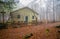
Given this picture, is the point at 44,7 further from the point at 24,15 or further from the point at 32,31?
the point at 32,31

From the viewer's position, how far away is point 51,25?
3.96m

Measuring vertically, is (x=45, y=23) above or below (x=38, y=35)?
above

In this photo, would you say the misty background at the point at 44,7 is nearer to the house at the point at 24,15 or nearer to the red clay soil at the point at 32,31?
the house at the point at 24,15

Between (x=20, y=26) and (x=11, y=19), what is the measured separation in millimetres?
330

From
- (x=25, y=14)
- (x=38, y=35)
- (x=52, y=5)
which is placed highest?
(x=52, y=5)

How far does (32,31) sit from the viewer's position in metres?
3.85

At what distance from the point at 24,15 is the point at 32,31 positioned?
0.52 m

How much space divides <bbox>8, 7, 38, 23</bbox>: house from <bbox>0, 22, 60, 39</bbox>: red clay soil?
0.70 feet

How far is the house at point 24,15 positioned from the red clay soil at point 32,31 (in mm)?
213

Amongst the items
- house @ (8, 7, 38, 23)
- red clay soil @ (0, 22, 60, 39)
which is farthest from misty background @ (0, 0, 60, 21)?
red clay soil @ (0, 22, 60, 39)

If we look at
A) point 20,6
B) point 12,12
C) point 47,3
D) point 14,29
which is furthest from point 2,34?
point 47,3

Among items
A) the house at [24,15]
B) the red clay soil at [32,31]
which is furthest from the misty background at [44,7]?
the red clay soil at [32,31]

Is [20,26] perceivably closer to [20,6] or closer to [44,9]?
[20,6]

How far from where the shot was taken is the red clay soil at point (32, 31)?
378 cm
